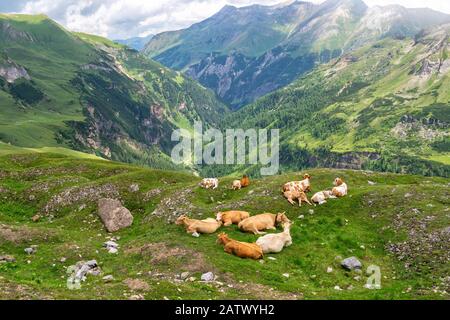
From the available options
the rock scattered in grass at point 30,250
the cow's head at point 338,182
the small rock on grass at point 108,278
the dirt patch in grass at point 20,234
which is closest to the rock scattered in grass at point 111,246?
the dirt patch in grass at point 20,234

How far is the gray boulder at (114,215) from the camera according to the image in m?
40.5

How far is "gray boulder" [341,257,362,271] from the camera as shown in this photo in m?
28.5

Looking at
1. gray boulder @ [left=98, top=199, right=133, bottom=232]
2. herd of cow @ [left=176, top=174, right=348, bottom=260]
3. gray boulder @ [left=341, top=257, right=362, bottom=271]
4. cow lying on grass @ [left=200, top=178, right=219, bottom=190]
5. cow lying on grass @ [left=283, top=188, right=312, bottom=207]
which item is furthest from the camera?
cow lying on grass @ [left=200, top=178, right=219, bottom=190]

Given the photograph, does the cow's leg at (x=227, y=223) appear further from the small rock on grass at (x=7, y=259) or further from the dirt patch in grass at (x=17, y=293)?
the dirt patch in grass at (x=17, y=293)

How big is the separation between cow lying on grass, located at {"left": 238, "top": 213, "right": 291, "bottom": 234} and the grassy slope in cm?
92

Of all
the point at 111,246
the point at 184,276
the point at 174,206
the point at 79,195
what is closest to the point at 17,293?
the point at 184,276

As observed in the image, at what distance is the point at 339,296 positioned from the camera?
23.2 meters

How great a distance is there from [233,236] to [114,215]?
544 inches

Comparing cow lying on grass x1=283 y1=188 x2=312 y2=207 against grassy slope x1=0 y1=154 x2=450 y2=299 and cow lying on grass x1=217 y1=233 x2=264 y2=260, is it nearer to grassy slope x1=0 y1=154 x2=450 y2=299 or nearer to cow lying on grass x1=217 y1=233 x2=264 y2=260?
grassy slope x1=0 y1=154 x2=450 y2=299

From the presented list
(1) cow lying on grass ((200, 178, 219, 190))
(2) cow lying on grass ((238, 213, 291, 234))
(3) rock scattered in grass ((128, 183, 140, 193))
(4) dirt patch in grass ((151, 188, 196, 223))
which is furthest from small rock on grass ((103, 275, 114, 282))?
(3) rock scattered in grass ((128, 183, 140, 193))

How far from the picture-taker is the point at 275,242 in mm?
31000

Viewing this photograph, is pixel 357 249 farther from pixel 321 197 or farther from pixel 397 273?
pixel 321 197
